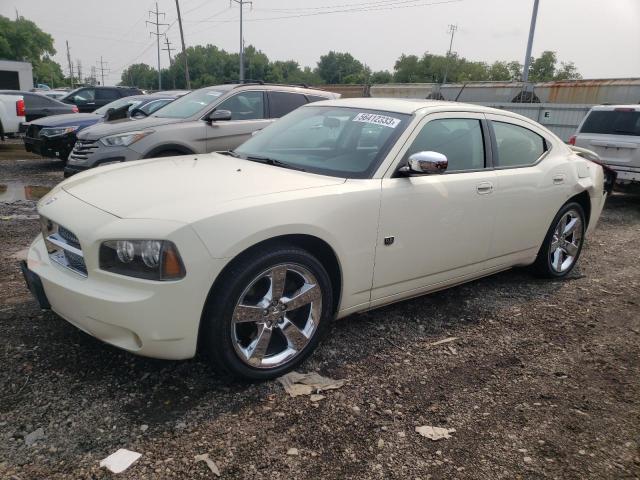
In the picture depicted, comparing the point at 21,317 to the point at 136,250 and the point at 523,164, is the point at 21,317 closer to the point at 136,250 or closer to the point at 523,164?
the point at 136,250

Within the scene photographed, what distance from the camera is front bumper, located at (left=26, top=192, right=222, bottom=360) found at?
A: 2404 millimetres

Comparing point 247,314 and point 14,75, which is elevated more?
point 14,75

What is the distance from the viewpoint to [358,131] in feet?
11.8

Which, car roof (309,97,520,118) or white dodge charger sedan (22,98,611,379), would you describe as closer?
white dodge charger sedan (22,98,611,379)

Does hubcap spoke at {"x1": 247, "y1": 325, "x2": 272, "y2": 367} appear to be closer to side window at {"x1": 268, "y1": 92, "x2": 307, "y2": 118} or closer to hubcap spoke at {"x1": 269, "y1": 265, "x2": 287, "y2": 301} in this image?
hubcap spoke at {"x1": 269, "y1": 265, "x2": 287, "y2": 301}

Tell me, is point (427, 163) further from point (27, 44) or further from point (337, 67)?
point (337, 67)

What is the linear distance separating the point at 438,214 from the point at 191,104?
5.09m

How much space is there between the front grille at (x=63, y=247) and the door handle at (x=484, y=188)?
2.68m

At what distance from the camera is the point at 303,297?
9.56ft

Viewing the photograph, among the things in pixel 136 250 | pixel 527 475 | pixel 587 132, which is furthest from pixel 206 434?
pixel 587 132

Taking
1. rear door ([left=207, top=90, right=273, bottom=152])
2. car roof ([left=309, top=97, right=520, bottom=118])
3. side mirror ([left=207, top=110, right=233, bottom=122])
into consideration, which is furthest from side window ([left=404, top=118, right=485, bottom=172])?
rear door ([left=207, top=90, right=273, bottom=152])

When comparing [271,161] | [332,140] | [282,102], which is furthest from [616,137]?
[271,161]

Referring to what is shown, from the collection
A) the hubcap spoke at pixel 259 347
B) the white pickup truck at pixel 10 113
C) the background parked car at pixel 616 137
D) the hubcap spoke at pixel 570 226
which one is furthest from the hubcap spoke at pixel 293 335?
the white pickup truck at pixel 10 113

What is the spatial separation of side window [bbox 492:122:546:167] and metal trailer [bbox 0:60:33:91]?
54.9 m
